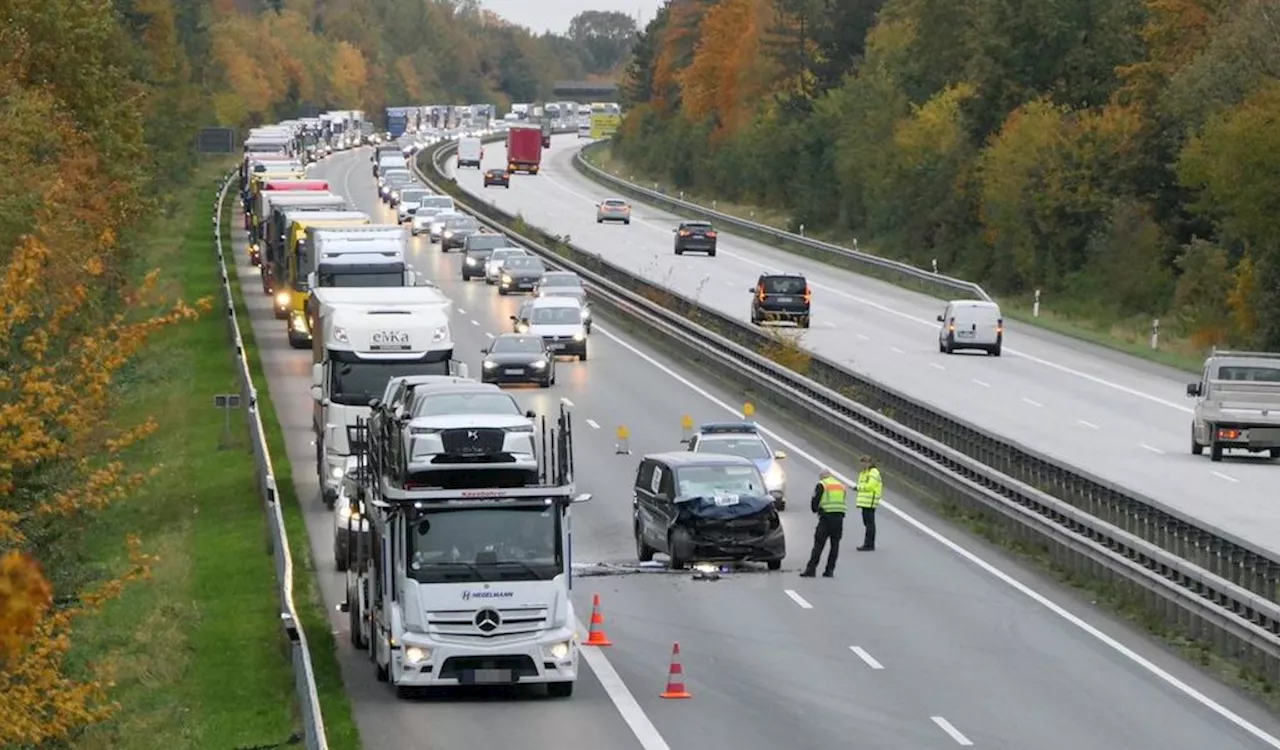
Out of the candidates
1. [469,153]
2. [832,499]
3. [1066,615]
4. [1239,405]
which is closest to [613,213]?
[469,153]

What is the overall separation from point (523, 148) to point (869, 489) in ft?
404

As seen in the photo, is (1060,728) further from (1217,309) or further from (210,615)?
(1217,309)

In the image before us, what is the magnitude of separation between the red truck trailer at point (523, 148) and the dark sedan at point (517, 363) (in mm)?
99258

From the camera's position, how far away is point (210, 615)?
30.5 metres

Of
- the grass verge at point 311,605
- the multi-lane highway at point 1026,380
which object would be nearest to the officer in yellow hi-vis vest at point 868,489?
the multi-lane highway at point 1026,380

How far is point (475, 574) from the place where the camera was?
23.3 metres

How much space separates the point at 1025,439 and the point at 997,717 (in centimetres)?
2501

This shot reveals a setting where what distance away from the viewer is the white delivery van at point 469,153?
167025mm

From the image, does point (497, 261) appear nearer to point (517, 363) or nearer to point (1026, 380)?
point (1026, 380)

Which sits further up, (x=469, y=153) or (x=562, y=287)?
(x=562, y=287)

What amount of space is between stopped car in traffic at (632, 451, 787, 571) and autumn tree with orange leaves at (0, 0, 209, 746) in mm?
7031

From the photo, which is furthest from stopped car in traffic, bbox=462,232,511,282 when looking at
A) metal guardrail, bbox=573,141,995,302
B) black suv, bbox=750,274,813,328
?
black suv, bbox=750,274,813,328

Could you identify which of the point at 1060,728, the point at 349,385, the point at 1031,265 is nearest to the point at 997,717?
the point at 1060,728

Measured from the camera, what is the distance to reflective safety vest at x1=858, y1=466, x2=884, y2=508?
33.2 metres
